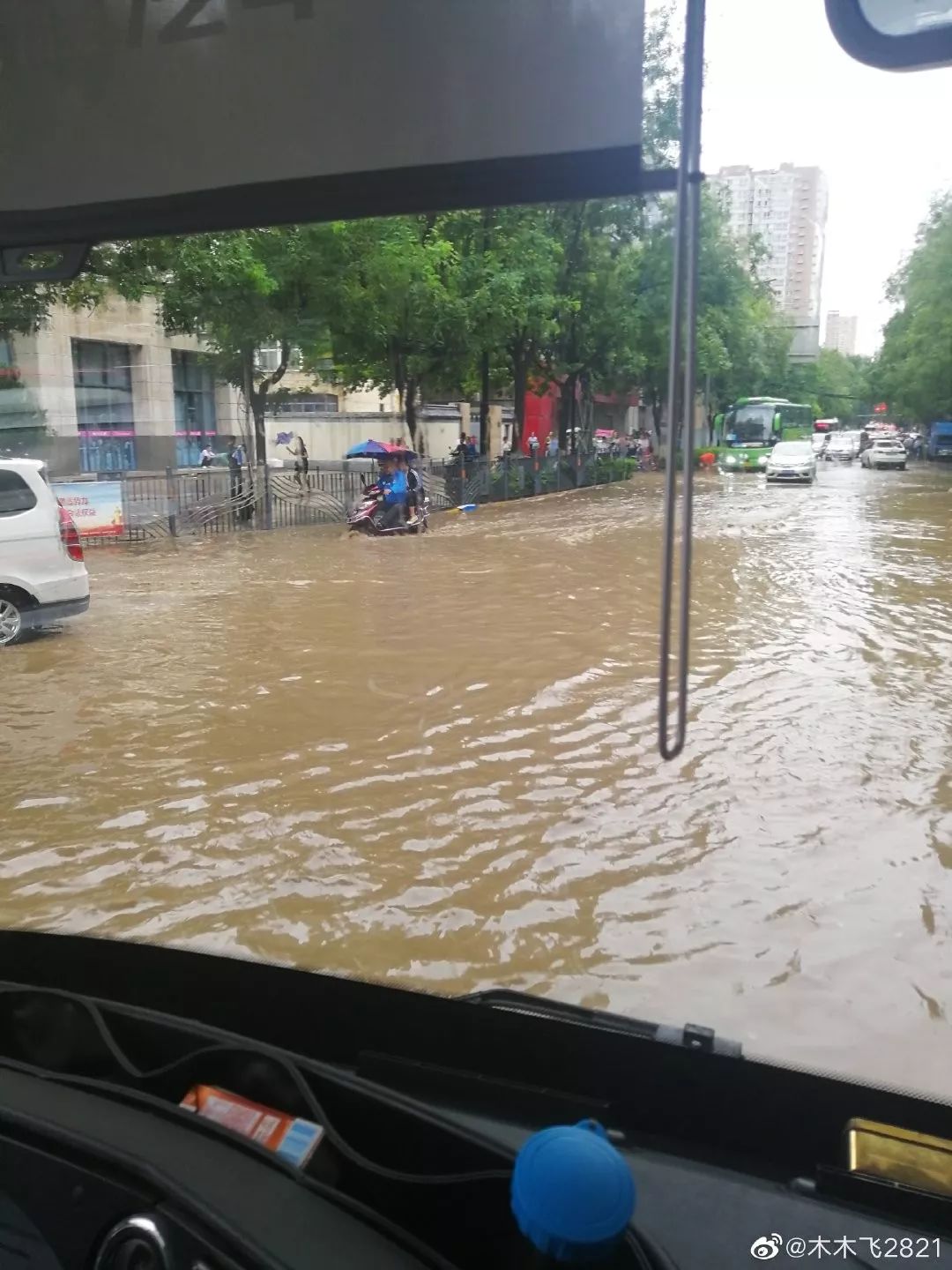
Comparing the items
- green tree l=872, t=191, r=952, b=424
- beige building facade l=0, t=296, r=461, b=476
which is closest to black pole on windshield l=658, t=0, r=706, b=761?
green tree l=872, t=191, r=952, b=424

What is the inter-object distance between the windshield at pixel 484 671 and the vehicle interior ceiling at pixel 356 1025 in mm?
53

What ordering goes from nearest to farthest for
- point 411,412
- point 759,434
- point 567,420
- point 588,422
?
point 759,434 < point 411,412 < point 567,420 < point 588,422

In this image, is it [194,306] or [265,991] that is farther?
[194,306]

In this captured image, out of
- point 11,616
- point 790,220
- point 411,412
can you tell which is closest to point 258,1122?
point 790,220

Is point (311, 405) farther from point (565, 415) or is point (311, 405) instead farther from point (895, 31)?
point (895, 31)

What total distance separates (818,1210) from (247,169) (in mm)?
1846

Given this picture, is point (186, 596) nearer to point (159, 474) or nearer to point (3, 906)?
point (159, 474)

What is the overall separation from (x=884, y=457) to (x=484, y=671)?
21.6m

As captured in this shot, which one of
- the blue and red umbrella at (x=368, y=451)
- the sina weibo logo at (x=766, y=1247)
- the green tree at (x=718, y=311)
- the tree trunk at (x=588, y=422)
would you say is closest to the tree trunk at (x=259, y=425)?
the blue and red umbrella at (x=368, y=451)

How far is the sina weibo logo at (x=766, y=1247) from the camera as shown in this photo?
3.49 feet

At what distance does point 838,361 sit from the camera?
297 centimetres

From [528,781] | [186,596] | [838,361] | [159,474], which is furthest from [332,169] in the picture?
[159,474]

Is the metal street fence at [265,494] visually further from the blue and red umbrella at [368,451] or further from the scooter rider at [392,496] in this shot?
the scooter rider at [392,496]

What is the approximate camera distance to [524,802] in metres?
4.46
